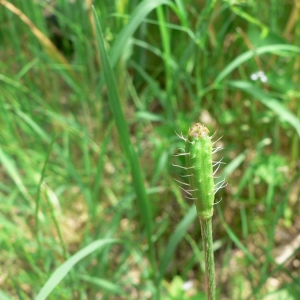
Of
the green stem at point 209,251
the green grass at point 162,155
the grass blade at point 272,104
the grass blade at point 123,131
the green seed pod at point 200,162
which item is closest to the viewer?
the green seed pod at point 200,162

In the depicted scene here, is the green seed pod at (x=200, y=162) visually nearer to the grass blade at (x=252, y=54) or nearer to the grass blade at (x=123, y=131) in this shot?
the grass blade at (x=123, y=131)

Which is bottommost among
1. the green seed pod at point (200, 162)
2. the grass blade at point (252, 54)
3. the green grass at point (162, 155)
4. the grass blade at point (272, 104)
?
→ the green grass at point (162, 155)

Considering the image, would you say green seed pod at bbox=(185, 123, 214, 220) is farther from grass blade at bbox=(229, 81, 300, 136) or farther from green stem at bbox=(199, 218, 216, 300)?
grass blade at bbox=(229, 81, 300, 136)

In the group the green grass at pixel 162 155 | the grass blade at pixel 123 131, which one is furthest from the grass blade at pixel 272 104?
A: the grass blade at pixel 123 131

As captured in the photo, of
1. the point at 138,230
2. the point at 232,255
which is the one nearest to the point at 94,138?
the point at 138,230

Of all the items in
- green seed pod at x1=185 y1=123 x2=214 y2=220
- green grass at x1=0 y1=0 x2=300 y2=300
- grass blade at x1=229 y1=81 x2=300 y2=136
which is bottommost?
Result: green grass at x1=0 y1=0 x2=300 y2=300

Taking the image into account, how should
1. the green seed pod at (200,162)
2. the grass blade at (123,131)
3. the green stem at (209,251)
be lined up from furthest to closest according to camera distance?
1. the grass blade at (123,131)
2. the green stem at (209,251)
3. the green seed pod at (200,162)

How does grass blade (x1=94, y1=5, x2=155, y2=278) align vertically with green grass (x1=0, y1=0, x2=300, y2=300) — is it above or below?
above

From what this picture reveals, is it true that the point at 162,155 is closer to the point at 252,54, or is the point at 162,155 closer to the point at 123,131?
the point at 252,54

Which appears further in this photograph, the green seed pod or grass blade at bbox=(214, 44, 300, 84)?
grass blade at bbox=(214, 44, 300, 84)

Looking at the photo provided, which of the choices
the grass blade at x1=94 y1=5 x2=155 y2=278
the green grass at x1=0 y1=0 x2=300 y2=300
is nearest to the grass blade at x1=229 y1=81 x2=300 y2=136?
the green grass at x1=0 y1=0 x2=300 y2=300
